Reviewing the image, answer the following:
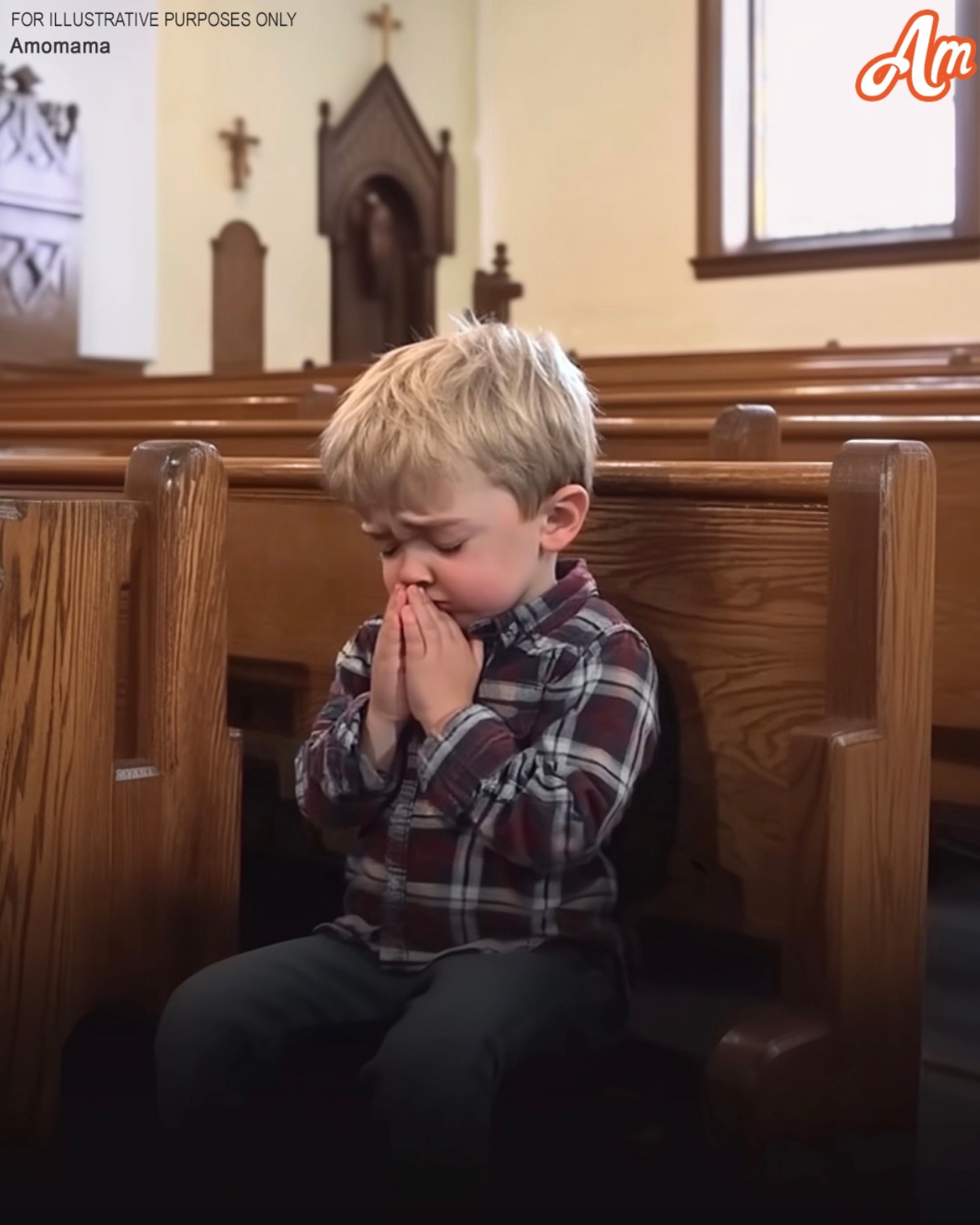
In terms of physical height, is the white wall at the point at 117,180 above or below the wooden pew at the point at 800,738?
above

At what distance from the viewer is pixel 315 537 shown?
2.07 metres

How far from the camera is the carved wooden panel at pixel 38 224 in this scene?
8555mm

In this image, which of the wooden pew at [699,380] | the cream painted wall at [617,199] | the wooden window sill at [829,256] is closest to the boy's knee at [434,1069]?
the wooden pew at [699,380]

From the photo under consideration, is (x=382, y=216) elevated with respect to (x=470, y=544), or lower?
elevated

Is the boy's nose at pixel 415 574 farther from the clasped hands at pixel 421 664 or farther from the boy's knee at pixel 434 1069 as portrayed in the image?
the boy's knee at pixel 434 1069

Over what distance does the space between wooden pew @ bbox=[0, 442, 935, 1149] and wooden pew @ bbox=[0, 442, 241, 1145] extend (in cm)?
46

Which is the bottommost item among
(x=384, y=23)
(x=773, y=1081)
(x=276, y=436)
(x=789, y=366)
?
(x=773, y=1081)

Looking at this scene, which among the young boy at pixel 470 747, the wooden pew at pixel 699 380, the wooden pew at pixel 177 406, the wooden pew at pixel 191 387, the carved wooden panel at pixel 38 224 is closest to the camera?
the young boy at pixel 470 747

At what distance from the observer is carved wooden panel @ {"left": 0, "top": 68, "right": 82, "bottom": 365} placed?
28.1 ft

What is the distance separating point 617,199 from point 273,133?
2.24 meters

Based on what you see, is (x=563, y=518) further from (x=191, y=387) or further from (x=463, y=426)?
(x=191, y=387)

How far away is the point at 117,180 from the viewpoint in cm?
913

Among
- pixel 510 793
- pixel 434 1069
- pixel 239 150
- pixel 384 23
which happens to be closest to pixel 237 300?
pixel 239 150

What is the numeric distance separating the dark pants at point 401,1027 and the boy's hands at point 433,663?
0.82 ft
